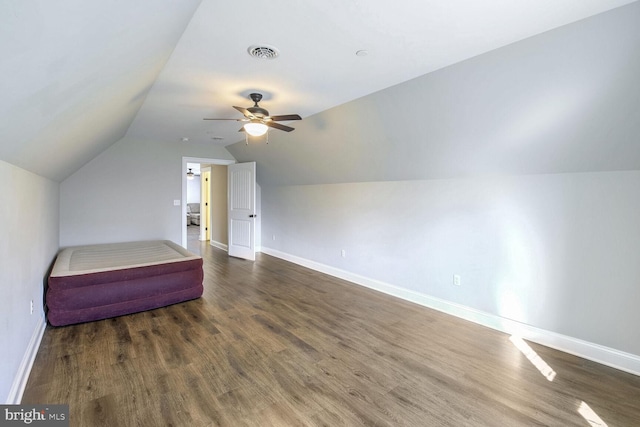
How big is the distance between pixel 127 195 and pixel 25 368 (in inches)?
142

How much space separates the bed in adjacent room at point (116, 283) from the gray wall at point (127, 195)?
28.6 inches

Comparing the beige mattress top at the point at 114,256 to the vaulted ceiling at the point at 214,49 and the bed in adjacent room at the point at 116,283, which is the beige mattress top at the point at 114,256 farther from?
the vaulted ceiling at the point at 214,49

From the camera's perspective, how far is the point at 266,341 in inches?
110

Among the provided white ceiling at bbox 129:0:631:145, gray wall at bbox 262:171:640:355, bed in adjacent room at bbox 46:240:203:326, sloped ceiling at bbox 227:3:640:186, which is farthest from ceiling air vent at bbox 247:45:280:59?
bed in adjacent room at bbox 46:240:203:326

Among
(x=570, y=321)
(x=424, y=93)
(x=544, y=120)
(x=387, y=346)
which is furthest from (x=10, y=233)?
(x=570, y=321)

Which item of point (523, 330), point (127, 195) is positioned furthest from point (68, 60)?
point (127, 195)

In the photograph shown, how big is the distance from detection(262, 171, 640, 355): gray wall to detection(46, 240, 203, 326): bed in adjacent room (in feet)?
8.46

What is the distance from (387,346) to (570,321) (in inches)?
67.6

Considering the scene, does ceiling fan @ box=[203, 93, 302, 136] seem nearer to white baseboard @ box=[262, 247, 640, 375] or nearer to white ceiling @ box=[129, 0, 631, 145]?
white ceiling @ box=[129, 0, 631, 145]

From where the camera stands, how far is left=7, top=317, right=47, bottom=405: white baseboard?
189cm

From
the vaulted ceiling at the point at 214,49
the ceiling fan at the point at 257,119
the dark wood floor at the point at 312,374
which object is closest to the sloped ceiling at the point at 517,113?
the vaulted ceiling at the point at 214,49

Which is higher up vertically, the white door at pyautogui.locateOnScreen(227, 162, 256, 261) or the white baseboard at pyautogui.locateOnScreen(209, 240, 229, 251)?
the white door at pyautogui.locateOnScreen(227, 162, 256, 261)

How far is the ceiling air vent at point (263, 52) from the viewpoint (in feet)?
7.27

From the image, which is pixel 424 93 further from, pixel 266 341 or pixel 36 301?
pixel 36 301
